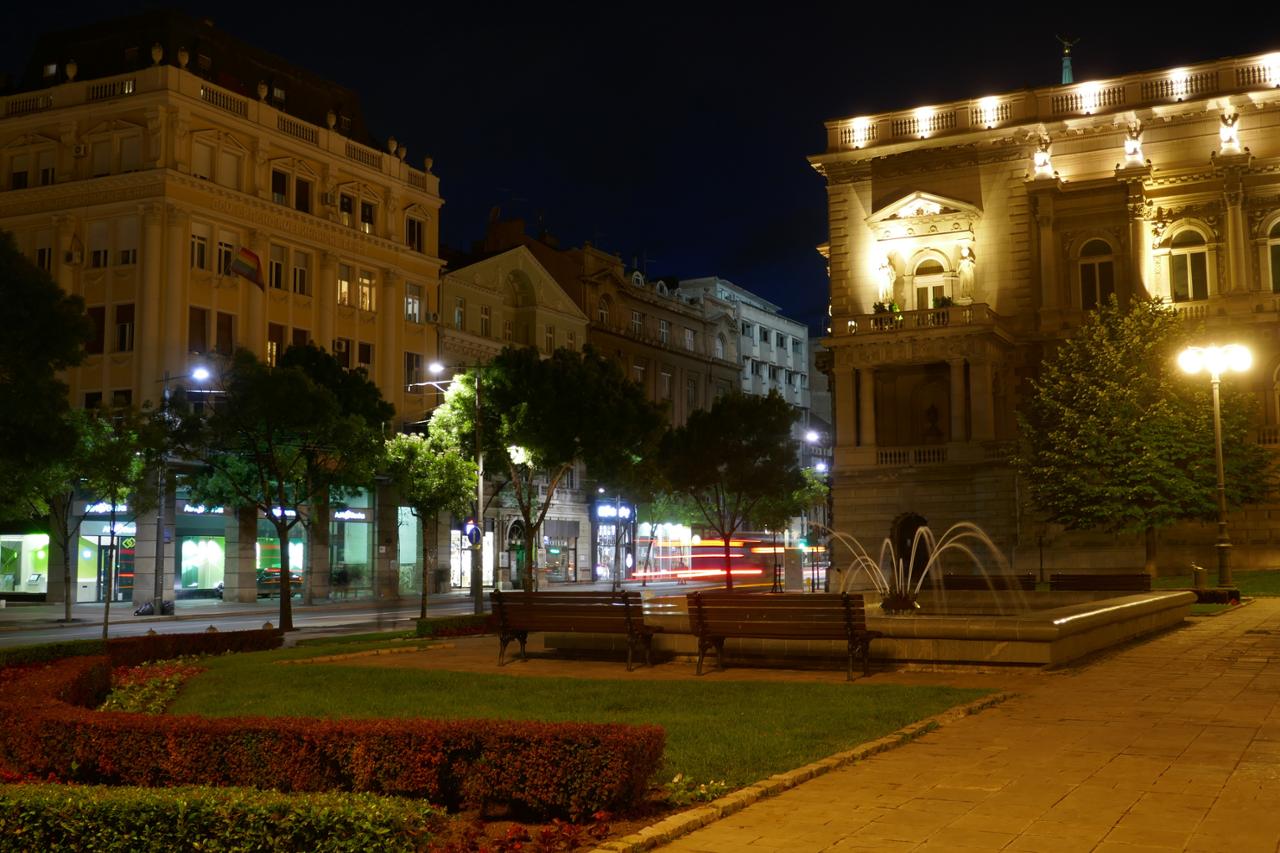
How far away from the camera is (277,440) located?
3716 cm

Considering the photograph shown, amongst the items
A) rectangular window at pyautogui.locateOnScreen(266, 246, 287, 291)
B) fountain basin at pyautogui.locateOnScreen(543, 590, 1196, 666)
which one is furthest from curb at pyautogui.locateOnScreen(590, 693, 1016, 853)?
rectangular window at pyautogui.locateOnScreen(266, 246, 287, 291)

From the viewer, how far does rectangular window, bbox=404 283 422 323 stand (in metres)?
62.6

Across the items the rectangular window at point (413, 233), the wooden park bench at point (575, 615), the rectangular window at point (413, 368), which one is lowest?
the wooden park bench at point (575, 615)

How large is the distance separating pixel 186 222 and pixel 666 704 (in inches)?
1687

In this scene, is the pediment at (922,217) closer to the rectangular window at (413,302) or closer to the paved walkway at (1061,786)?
the rectangular window at (413,302)

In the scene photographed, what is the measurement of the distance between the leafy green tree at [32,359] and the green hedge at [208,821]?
86.7ft

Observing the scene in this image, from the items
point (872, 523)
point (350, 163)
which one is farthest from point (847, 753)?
point (350, 163)

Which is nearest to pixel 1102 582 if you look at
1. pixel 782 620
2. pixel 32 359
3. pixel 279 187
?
pixel 782 620

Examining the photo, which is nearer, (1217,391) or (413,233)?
(1217,391)

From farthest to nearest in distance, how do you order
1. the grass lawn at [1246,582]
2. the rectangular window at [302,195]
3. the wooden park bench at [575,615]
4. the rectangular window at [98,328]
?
the rectangular window at [302,195], the rectangular window at [98,328], the grass lawn at [1246,582], the wooden park bench at [575,615]

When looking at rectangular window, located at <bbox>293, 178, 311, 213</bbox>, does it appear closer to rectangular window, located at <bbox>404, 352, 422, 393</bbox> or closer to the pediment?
rectangular window, located at <bbox>404, 352, 422, 393</bbox>

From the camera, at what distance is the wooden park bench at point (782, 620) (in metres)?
16.7

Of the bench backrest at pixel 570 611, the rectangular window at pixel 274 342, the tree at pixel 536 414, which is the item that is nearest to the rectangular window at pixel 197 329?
the rectangular window at pixel 274 342

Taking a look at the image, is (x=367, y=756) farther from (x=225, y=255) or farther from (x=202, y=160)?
(x=202, y=160)
